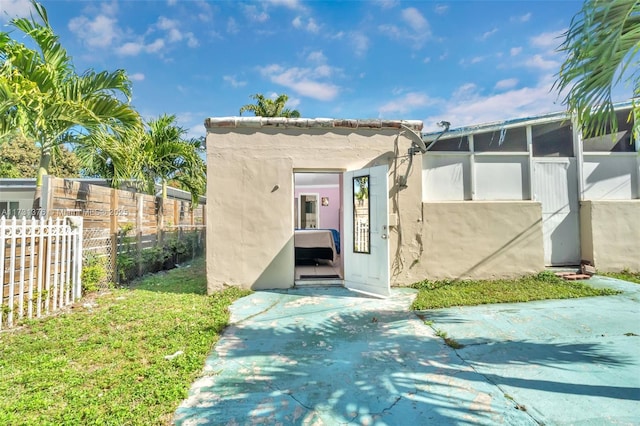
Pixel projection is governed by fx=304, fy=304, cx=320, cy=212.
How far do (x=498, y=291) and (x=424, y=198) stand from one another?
246 centimetres

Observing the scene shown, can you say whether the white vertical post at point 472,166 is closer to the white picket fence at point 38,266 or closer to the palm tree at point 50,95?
the palm tree at point 50,95

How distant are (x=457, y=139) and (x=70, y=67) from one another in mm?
7973

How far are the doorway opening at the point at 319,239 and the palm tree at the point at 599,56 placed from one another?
194 inches

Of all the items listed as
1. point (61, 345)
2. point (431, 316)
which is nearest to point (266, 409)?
point (61, 345)

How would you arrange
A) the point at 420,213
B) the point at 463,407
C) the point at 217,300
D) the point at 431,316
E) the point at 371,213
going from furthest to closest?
the point at 420,213, the point at 371,213, the point at 217,300, the point at 431,316, the point at 463,407

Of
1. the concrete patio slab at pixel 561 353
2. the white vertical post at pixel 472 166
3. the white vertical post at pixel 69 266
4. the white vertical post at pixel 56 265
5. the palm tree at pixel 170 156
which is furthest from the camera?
the palm tree at pixel 170 156

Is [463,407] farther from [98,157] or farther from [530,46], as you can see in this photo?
[98,157]

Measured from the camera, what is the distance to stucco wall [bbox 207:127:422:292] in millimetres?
6434

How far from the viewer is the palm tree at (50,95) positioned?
4.30 meters

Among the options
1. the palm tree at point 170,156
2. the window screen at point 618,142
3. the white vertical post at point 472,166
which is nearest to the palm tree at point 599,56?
the white vertical post at point 472,166

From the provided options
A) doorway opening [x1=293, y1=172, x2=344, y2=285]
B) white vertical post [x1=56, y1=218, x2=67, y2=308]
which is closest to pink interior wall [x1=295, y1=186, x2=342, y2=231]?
doorway opening [x1=293, y1=172, x2=344, y2=285]

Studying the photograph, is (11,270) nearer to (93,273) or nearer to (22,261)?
(22,261)

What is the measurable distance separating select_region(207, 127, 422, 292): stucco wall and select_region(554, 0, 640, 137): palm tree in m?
4.15

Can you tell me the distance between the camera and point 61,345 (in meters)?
3.66
